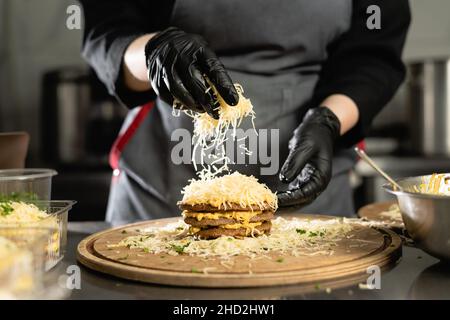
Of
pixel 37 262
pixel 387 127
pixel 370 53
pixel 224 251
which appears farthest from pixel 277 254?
pixel 387 127

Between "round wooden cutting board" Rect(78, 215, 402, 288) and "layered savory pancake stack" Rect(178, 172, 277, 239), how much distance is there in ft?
0.58

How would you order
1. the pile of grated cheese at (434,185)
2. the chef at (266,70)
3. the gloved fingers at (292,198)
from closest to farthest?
the pile of grated cheese at (434,185) → the gloved fingers at (292,198) → the chef at (266,70)

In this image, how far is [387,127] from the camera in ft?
13.7

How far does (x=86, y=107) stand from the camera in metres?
4.05

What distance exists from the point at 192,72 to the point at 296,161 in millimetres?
430

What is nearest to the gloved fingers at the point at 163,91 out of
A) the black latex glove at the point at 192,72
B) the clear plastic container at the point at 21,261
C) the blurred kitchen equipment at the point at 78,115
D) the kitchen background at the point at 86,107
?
the black latex glove at the point at 192,72

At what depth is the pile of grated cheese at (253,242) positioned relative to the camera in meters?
1.50

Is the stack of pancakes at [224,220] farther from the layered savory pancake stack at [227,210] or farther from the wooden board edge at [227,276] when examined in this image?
the wooden board edge at [227,276]

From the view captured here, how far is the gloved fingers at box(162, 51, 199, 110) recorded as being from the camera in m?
1.69

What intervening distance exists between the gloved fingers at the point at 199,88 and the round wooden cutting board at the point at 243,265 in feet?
1.43

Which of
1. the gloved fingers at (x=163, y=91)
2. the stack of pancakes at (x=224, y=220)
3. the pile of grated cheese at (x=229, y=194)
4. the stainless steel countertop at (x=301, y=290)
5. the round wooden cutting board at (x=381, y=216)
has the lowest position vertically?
the round wooden cutting board at (x=381, y=216)

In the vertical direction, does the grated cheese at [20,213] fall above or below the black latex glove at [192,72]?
below

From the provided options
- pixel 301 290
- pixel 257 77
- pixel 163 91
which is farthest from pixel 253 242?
pixel 257 77
